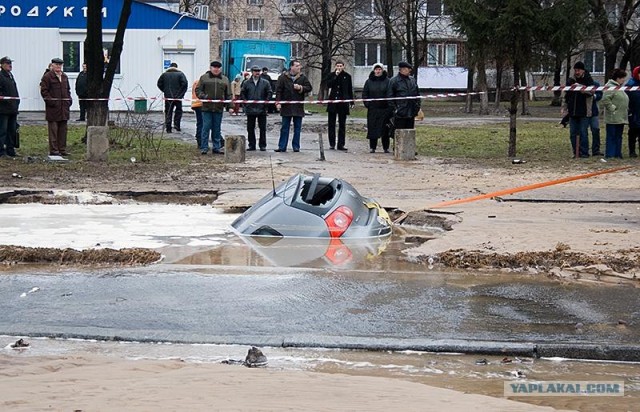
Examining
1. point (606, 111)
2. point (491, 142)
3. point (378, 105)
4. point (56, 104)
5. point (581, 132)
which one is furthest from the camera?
point (491, 142)

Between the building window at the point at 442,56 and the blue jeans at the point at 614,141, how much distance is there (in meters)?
49.8

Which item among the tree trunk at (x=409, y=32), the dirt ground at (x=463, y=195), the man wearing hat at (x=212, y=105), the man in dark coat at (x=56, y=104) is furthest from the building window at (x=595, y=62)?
the man in dark coat at (x=56, y=104)

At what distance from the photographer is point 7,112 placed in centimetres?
2022

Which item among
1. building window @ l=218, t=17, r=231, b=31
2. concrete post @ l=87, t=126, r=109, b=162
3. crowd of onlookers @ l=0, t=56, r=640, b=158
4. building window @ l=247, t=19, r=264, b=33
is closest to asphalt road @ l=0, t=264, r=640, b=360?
concrete post @ l=87, t=126, r=109, b=162

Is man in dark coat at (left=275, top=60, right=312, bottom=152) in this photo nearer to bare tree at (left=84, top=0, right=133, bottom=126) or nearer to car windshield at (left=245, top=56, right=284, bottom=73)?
bare tree at (left=84, top=0, right=133, bottom=126)

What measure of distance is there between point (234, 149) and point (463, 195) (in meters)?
6.39

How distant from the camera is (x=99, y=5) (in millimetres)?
22047

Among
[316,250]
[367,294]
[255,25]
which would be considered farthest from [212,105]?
[255,25]

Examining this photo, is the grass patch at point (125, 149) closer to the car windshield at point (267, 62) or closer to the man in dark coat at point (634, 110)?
the man in dark coat at point (634, 110)

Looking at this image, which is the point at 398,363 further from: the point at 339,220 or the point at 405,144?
the point at 405,144

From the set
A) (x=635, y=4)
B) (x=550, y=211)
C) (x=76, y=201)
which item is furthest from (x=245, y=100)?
(x=635, y=4)

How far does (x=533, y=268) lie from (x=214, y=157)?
1248cm

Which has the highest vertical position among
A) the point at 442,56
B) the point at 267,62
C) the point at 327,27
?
the point at 327,27

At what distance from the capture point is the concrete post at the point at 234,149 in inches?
791
